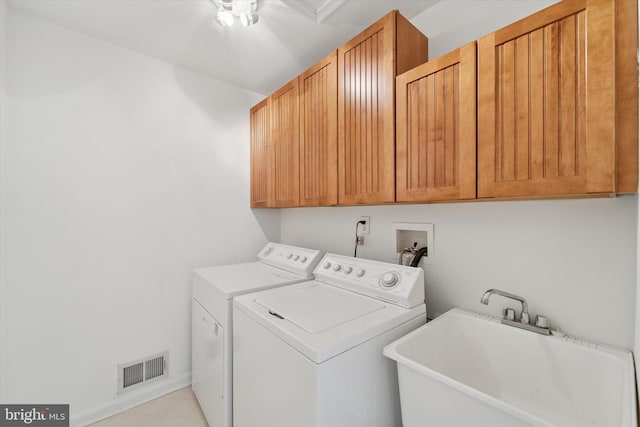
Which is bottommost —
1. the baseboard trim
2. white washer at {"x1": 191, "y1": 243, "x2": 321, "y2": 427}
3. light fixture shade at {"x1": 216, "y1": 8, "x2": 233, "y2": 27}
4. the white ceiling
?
the baseboard trim


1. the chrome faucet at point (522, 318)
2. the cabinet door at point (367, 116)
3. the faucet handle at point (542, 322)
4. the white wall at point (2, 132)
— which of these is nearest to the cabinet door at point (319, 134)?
the cabinet door at point (367, 116)

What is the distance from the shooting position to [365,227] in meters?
1.76

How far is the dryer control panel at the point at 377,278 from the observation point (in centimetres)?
119

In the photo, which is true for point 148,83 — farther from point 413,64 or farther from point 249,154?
point 413,64

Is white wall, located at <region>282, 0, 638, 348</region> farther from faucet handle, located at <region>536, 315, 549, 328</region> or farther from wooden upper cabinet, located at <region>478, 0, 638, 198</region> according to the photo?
wooden upper cabinet, located at <region>478, 0, 638, 198</region>

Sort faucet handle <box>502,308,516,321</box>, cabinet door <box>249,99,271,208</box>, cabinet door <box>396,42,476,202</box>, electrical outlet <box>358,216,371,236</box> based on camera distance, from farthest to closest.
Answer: cabinet door <box>249,99,271,208</box>
electrical outlet <box>358,216,371,236</box>
faucet handle <box>502,308,516,321</box>
cabinet door <box>396,42,476,202</box>

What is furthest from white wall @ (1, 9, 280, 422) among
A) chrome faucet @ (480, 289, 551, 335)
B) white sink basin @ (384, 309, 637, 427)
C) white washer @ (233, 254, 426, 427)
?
chrome faucet @ (480, 289, 551, 335)

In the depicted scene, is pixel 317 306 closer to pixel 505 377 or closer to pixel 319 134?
pixel 505 377

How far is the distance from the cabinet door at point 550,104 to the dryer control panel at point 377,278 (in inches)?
19.9

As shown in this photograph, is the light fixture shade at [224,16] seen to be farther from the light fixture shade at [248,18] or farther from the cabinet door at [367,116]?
the cabinet door at [367,116]

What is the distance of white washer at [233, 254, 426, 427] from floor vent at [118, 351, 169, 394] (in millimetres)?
947

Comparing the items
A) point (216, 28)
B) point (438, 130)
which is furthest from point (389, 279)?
point (216, 28)

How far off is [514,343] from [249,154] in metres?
2.26

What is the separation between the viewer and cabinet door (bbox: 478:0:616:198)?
28.9 inches
